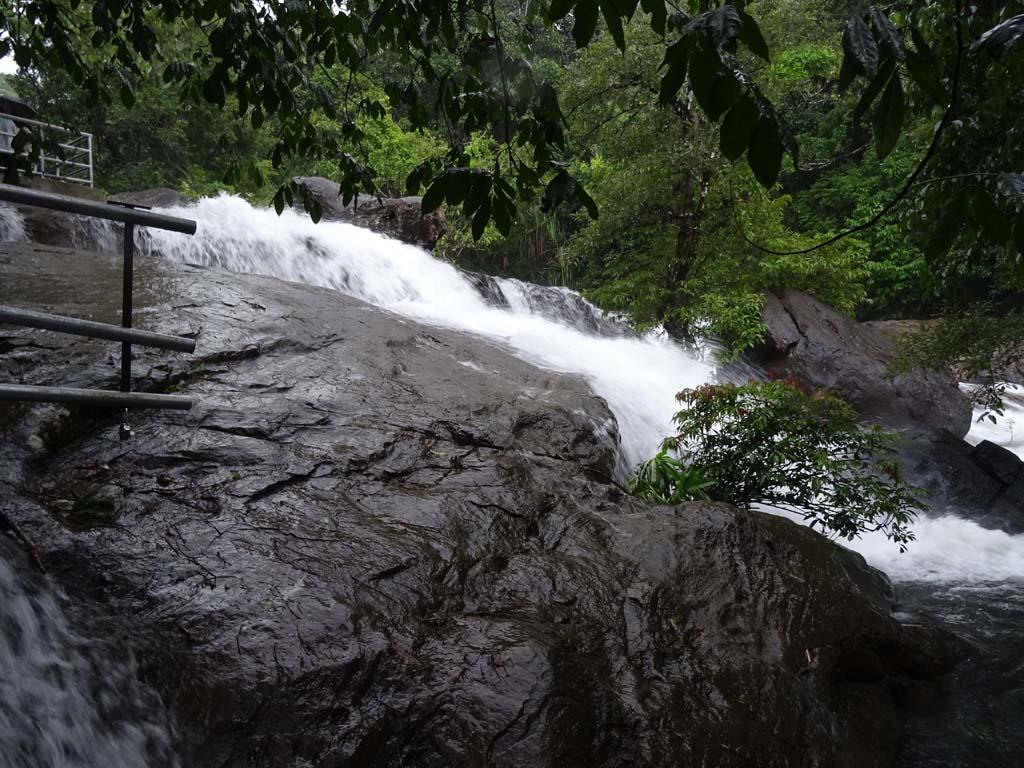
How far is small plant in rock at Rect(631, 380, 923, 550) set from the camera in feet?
18.4

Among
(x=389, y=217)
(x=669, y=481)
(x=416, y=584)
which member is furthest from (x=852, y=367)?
(x=416, y=584)

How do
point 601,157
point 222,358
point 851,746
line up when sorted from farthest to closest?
point 601,157 → point 222,358 → point 851,746

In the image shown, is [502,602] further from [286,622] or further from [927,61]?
[927,61]

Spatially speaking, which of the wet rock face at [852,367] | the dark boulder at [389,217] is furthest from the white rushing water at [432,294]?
the wet rock face at [852,367]

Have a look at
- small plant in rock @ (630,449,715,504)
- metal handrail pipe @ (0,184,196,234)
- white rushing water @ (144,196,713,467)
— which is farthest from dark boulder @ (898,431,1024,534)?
metal handrail pipe @ (0,184,196,234)

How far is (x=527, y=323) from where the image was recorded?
1176 centimetres

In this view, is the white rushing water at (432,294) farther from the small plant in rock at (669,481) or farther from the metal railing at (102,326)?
the metal railing at (102,326)

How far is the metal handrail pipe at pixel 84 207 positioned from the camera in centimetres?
289

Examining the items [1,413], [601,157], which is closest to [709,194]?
[601,157]

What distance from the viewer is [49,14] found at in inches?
121

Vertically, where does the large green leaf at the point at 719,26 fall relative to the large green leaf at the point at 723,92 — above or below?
above

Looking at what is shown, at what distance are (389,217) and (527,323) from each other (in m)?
4.12

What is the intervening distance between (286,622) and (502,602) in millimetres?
928

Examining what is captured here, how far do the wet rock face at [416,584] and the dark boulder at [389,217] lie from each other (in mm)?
9129
